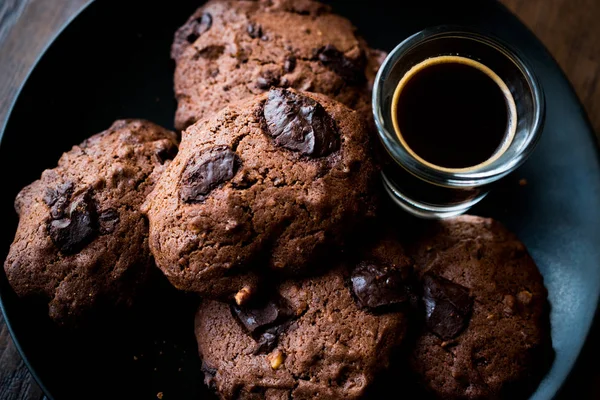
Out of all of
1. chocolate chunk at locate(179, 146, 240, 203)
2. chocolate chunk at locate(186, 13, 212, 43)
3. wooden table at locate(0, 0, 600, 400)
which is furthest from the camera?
wooden table at locate(0, 0, 600, 400)

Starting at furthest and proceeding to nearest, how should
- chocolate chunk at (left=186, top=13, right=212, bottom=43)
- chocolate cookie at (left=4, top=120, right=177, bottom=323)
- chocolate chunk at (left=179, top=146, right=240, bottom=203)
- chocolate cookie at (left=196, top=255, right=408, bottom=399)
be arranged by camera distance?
1. chocolate chunk at (left=186, top=13, right=212, bottom=43)
2. chocolate cookie at (left=4, top=120, right=177, bottom=323)
3. chocolate cookie at (left=196, top=255, right=408, bottom=399)
4. chocolate chunk at (left=179, top=146, right=240, bottom=203)

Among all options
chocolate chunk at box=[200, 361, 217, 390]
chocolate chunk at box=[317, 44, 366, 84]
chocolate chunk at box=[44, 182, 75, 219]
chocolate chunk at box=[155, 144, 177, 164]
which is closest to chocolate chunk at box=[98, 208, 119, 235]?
chocolate chunk at box=[44, 182, 75, 219]

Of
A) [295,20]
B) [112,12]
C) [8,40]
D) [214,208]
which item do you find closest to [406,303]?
[214,208]

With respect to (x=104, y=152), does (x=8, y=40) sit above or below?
above

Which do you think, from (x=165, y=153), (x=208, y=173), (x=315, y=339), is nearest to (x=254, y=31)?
(x=165, y=153)

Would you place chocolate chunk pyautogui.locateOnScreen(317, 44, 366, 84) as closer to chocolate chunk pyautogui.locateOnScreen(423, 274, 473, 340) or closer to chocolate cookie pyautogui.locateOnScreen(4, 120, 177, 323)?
chocolate cookie pyautogui.locateOnScreen(4, 120, 177, 323)

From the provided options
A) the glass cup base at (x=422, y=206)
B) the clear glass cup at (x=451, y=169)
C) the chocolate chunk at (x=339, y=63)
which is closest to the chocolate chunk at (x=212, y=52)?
the chocolate chunk at (x=339, y=63)

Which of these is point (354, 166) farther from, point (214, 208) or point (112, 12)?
point (112, 12)

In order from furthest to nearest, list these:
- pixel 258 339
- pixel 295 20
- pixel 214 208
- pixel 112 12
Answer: pixel 112 12, pixel 295 20, pixel 258 339, pixel 214 208
